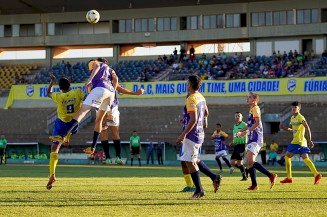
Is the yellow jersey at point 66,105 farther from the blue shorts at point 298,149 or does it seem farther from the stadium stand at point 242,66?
the stadium stand at point 242,66

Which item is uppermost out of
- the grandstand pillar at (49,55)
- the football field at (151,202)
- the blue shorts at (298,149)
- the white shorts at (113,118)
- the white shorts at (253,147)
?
the grandstand pillar at (49,55)

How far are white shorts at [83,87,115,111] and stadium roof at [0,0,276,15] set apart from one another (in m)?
43.6

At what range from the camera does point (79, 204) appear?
45.0 feet

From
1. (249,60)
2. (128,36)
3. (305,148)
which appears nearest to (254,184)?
(305,148)

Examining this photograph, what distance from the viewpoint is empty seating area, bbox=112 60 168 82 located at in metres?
59.9

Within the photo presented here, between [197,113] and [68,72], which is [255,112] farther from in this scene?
[68,72]

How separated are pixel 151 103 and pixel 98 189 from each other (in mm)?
38684

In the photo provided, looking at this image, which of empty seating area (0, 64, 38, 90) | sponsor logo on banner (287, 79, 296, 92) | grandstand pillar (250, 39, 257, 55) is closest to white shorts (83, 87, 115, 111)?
sponsor logo on banner (287, 79, 296, 92)

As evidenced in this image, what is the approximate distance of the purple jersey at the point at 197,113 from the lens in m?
15.5

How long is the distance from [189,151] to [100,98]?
3526 millimetres

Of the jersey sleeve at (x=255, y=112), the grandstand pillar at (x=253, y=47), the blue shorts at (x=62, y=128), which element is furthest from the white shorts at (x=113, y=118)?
the grandstand pillar at (x=253, y=47)

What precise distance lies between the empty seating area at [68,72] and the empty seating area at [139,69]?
2451 mm

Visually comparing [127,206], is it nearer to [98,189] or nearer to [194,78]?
[194,78]

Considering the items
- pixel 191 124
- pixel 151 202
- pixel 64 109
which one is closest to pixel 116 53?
pixel 64 109
